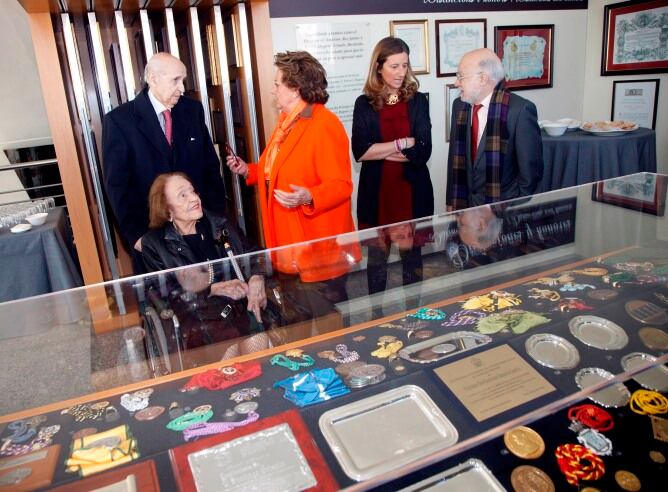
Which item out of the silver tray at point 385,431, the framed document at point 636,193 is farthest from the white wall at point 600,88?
the silver tray at point 385,431

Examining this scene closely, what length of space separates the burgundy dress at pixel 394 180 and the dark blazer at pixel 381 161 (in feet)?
0.08

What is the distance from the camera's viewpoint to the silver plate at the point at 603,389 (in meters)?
1.15

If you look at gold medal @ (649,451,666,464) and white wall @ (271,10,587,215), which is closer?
gold medal @ (649,451,666,464)

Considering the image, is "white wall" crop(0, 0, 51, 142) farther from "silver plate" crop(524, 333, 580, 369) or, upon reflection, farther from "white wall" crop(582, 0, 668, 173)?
"silver plate" crop(524, 333, 580, 369)

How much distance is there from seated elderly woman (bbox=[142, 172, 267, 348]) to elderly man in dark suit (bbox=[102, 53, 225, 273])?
37cm

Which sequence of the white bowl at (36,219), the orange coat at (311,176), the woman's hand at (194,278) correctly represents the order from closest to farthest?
the woman's hand at (194,278) → the orange coat at (311,176) → the white bowl at (36,219)

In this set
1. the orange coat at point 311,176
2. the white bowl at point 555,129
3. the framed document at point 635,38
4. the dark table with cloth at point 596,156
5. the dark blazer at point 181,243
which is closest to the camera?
the dark blazer at point 181,243

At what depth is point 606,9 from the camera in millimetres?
5301

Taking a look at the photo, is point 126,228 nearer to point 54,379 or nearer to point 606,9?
point 54,379

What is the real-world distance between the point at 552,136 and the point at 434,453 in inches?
159

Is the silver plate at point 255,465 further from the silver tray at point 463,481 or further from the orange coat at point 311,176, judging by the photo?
the orange coat at point 311,176

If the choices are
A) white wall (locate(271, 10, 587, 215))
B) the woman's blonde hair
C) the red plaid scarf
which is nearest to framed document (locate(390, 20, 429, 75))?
white wall (locate(271, 10, 587, 215))

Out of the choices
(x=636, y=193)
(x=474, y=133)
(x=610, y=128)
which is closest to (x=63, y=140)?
(x=474, y=133)

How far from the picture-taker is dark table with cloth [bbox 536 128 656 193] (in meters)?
4.01
